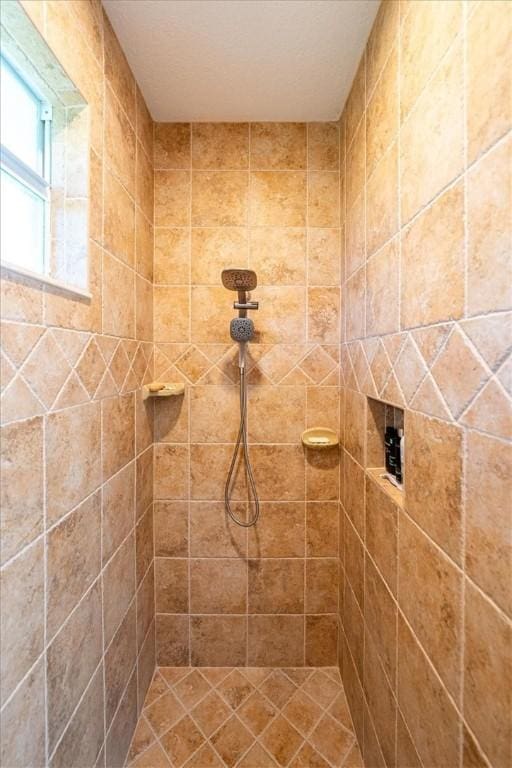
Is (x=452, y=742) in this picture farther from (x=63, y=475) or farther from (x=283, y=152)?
(x=283, y=152)

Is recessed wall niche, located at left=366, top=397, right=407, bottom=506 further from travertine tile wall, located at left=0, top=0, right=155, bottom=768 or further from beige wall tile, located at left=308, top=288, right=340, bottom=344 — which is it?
travertine tile wall, located at left=0, top=0, right=155, bottom=768

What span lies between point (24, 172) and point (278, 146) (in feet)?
3.89

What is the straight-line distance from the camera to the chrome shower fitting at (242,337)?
1.31m

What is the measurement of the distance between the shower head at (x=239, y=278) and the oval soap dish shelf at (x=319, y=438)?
75 centimetres

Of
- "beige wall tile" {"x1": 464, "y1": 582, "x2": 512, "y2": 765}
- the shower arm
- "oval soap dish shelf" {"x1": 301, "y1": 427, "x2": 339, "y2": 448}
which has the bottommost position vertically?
"beige wall tile" {"x1": 464, "y1": 582, "x2": 512, "y2": 765}

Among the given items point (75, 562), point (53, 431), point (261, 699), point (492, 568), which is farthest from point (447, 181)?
point (261, 699)

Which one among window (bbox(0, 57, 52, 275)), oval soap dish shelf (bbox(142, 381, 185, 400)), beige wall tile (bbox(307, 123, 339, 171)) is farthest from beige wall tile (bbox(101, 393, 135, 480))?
beige wall tile (bbox(307, 123, 339, 171))

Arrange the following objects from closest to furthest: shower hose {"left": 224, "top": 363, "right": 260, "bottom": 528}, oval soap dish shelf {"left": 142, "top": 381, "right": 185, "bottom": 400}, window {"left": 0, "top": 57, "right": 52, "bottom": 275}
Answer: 1. window {"left": 0, "top": 57, "right": 52, "bottom": 275}
2. oval soap dish shelf {"left": 142, "top": 381, "right": 185, "bottom": 400}
3. shower hose {"left": 224, "top": 363, "right": 260, "bottom": 528}

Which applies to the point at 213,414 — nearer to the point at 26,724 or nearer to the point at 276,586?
the point at 276,586

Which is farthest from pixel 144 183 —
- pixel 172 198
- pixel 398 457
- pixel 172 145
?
pixel 398 457

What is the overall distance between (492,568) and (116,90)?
1.74m

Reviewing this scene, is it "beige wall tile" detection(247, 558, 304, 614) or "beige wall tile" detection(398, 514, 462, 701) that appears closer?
"beige wall tile" detection(398, 514, 462, 701)

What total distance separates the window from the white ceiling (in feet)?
1.72

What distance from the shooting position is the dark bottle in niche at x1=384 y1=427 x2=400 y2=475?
109 cm
